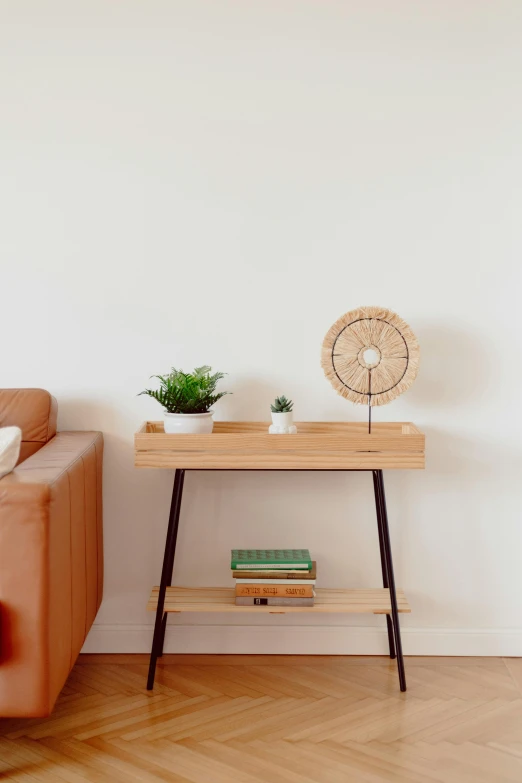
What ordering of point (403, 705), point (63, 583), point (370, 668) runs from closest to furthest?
1. point (63, 583)
2. point (403, 705)
3. point (370, 668)

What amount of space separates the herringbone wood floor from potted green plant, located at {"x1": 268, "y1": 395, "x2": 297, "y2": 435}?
2.47ft

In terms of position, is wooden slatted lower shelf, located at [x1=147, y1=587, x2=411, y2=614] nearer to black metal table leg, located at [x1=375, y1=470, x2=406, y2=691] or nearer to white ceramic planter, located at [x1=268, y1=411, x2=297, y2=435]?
black metal table leg, located at [x1=375, y1=470, x2=406, y2=691]

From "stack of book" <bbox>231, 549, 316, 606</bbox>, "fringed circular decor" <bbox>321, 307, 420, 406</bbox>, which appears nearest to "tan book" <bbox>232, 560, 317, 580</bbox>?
"stack of book" <bbox>231, 549, 316, 606</bbox>

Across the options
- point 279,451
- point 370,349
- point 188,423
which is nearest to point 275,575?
point 279,451

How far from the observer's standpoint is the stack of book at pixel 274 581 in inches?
93.0

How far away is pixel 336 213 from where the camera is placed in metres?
2.56

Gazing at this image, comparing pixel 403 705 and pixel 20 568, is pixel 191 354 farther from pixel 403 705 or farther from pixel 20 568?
pixel 403 705

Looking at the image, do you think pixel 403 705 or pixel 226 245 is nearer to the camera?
pixel 403 705

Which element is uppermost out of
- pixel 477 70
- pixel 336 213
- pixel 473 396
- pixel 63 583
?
pixel 477 70

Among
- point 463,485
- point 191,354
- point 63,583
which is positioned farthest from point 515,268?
point 63,583

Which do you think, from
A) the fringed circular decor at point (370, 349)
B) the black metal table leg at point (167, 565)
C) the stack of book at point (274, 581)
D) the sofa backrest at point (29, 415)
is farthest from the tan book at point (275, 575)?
the sofa backrest at point (29, 415)

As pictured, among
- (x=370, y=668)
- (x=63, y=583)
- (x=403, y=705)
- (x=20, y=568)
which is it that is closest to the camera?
(x=20, y=568)

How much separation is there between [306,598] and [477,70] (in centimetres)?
172

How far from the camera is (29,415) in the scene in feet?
7.75
